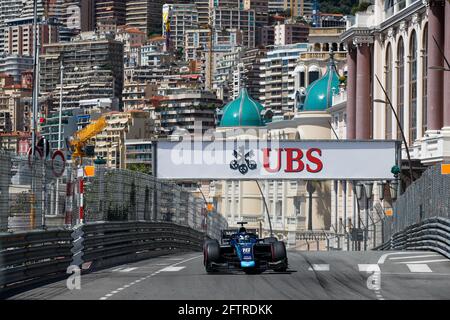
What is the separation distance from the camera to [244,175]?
77.3 m

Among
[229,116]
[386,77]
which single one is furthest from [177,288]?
[229,116]

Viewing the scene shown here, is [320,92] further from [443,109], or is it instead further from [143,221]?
[143,221]

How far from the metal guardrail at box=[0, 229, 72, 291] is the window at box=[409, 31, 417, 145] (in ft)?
158

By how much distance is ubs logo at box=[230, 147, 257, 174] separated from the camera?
77.4m

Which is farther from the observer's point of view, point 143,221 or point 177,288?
point 143,221

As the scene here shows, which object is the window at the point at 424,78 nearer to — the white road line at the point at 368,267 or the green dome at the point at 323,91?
the white road line at the point at 368,267

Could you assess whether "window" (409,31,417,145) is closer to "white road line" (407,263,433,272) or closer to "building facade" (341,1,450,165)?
"building facade" (341,1,450,165)

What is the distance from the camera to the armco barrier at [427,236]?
4297 cm

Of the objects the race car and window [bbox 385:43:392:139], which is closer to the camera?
the race car

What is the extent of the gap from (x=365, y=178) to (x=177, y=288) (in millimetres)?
46543

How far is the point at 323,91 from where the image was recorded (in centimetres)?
13562

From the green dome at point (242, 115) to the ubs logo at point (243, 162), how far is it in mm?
84592


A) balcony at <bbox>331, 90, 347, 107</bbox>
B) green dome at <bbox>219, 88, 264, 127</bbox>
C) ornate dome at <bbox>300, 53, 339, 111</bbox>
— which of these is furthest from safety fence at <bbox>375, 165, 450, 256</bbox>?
green dome at <bbox>219, 88, 264, 127</bbox>

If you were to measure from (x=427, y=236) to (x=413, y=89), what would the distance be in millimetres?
36173
